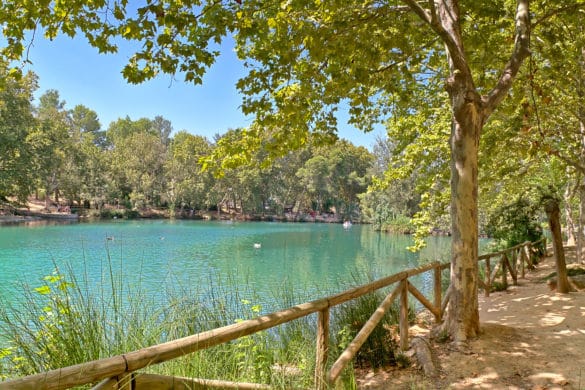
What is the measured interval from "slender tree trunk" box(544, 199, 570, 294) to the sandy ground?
1.35 m

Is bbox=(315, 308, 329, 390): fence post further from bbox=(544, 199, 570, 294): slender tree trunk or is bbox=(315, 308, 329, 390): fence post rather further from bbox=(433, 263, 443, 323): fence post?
bbox=(544, 199, 570, 294): slender tree trunk

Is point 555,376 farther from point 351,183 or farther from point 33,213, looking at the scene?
point 351,183

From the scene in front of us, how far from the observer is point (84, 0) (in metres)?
3.28

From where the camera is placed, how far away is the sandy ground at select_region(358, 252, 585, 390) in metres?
3.51

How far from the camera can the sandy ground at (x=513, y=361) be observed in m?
3.51

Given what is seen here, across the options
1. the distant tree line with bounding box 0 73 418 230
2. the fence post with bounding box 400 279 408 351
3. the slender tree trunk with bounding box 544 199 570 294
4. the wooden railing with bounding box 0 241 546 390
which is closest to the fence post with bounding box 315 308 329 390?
the wooden railing with bounding box 0 241 546 390

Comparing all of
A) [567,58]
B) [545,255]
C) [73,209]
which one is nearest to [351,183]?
[73,209]

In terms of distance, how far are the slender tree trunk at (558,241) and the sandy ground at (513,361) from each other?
1.35 meters

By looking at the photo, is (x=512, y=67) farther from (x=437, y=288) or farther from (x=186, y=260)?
(x=186, y=260)

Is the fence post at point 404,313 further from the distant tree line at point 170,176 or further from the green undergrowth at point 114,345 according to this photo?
the distant tree line at point 170,176

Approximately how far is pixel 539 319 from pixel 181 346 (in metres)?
5.40

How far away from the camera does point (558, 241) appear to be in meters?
6.57

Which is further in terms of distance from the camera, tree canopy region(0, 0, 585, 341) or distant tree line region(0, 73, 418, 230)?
distant tree line region(0, 73, 418, 230)

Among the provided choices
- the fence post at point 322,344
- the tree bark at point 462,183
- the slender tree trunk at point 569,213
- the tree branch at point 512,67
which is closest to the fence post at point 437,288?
the tree bark at point 462,183
